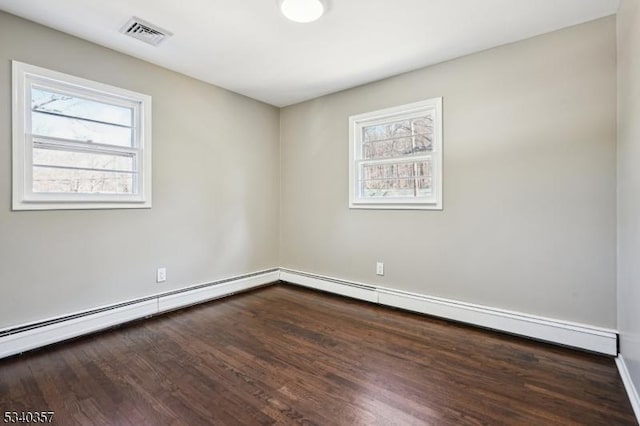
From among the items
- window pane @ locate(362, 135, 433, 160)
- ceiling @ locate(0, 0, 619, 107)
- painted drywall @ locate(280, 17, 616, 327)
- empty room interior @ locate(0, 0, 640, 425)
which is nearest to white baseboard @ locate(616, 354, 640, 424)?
empty room interior @ locate(0, 0, 640, 425)

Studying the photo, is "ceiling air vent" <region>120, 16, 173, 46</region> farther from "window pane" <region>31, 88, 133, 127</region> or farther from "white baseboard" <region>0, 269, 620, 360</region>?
"white baseboard" <region>0, 269, 620, 360</region>

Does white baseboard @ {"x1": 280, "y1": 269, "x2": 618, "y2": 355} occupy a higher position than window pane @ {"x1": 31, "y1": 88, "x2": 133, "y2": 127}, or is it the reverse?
window pane @ {"x1": 31, "y1": 88, "x2": 133, "y2": 127}

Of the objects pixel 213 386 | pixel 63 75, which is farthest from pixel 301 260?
pixel 63 75

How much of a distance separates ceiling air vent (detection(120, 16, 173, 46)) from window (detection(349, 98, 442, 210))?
2014 mm

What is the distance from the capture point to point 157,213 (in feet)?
9.95

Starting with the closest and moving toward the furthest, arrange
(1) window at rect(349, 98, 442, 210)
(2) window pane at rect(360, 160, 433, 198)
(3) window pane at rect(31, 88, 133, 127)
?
(3) window pane at rect(31, 88, 133, 127) < (1) window at rect(349, 98, 442, 210) < (2) window pane at rect(360, 160, 433, 198)

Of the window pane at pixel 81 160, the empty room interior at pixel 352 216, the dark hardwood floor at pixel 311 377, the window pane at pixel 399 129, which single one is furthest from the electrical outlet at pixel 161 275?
the window pane at pixel 399 129

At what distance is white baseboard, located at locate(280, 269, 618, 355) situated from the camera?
7.32ft

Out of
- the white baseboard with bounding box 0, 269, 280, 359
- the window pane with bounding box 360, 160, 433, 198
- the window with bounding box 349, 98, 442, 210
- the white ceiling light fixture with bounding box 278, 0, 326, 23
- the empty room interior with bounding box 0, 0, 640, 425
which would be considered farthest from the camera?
the window pane with bounding box 360, 160, 433, 198

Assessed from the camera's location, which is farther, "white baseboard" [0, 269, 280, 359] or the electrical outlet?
the electrical outlet

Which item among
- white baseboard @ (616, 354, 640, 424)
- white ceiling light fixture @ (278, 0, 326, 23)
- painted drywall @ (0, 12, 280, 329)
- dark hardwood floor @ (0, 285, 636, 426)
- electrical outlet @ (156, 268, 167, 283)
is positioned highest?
white ceiling light fixture @ (278, 0, 326, 23)

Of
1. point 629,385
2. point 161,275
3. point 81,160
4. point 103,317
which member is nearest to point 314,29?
point 81,160

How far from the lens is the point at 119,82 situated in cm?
274

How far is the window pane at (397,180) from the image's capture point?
310 centimetres
